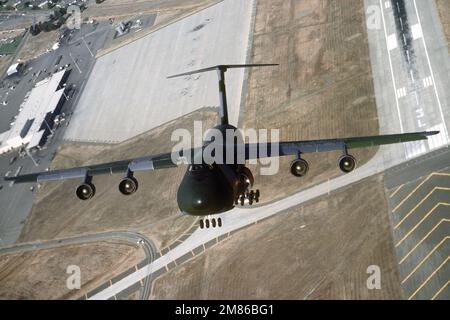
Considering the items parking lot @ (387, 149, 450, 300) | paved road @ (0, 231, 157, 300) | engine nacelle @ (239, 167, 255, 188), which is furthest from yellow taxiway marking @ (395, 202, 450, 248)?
paved road @ (0, 231, 157, 300)

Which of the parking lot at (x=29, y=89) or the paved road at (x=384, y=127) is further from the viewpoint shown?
the parking lot at (x=29, y=89)

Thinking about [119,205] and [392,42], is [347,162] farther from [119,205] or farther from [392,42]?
[392,42]

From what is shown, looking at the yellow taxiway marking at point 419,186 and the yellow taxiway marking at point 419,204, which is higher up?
the yellow taxiway marking at point 419,186

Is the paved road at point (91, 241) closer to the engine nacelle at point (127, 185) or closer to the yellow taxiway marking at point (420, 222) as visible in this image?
the engine nacelle at point (127, 185)

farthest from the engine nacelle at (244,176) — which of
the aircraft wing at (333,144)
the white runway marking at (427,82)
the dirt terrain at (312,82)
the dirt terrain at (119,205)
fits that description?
the white runway marking at (427,82)

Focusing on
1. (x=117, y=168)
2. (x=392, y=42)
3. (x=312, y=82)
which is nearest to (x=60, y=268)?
(x=117, y=168)
